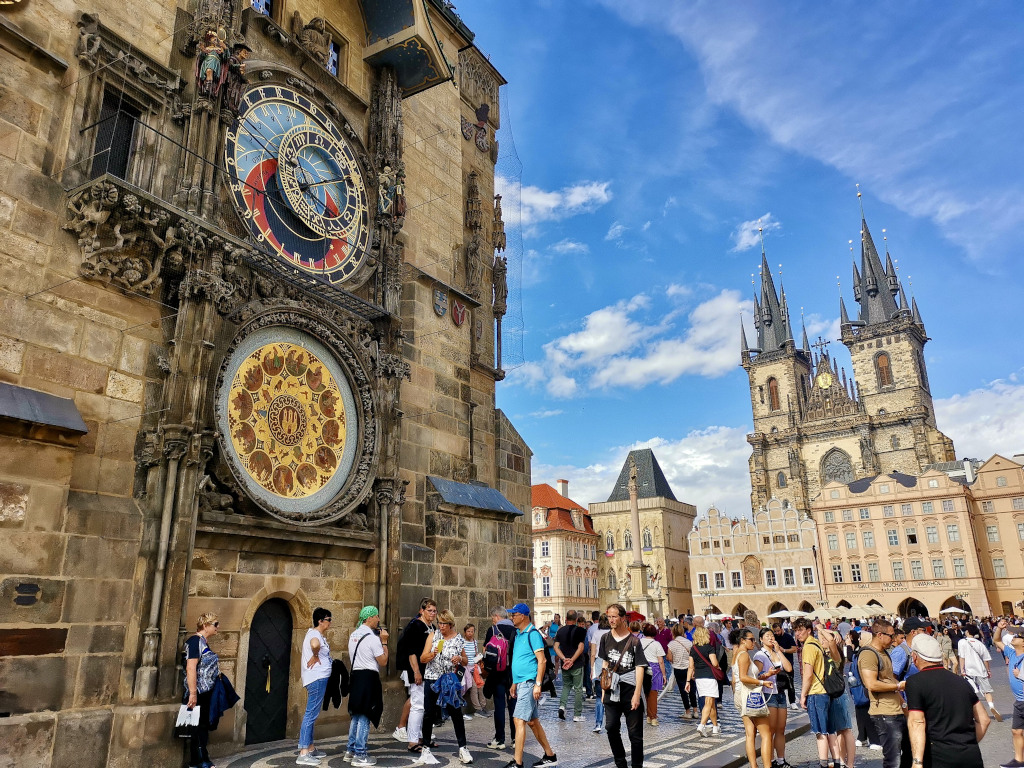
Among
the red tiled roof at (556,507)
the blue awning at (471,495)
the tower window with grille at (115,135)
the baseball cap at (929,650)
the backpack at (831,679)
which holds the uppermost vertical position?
the red tiled roof at (556,507)

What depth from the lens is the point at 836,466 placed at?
8106cm

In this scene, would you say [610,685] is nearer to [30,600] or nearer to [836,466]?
[30,600]

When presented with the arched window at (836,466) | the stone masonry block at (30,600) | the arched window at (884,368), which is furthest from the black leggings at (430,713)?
the arched window at (884,368)

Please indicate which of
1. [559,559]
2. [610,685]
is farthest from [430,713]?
[559,559]

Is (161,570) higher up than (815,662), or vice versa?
(161,570)

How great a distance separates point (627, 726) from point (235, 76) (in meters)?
8.76

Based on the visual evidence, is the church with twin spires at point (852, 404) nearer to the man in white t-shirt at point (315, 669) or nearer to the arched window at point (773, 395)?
the arched window at point (773, 395)

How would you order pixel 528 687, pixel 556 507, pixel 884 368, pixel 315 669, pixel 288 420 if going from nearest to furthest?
pixel 528 687 < pixel 315 669 < pixel 288 420 < pixel 556 507 < pixel 884 368

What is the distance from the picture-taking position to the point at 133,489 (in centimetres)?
766

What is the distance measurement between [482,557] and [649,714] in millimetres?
3591

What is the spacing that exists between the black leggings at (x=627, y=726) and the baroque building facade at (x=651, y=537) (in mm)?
61929

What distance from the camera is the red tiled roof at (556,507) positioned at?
62.3 meters

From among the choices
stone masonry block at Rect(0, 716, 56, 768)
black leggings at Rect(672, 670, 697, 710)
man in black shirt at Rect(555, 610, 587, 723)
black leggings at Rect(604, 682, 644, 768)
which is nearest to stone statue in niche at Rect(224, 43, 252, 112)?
stone masonry block at Rect(0, 716, 56, 768)

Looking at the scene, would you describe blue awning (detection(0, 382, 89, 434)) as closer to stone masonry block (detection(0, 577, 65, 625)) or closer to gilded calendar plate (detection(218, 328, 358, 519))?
stone masonry block (detection(0, 577, 65, 625))
